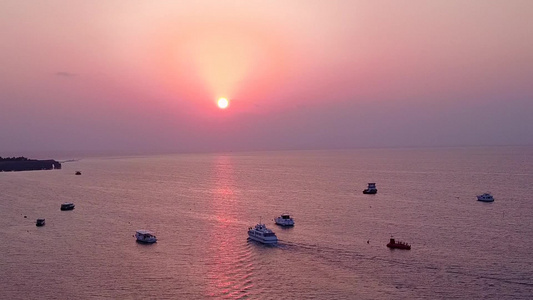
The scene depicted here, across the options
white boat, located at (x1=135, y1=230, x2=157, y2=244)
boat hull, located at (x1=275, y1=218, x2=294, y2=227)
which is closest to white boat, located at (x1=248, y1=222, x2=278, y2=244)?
boat hull, located at (x1=275, y1=218, x2=294, y2=227)

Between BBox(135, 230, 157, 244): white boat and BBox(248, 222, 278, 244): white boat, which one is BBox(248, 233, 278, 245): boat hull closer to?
BBox(248, 222, 278, 244): white boat

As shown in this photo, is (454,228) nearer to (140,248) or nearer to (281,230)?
(281,230)

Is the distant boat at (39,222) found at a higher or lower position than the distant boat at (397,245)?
lower

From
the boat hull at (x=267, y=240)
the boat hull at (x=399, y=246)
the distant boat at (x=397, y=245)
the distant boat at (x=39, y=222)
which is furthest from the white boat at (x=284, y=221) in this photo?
the distant boat at (x=39, y=222)

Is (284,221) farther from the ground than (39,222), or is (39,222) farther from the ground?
(284,221)

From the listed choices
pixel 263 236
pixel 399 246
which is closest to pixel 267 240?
pixel 263 236

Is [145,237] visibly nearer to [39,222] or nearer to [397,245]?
[39,222]

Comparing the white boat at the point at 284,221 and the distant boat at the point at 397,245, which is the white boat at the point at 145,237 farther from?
the distant boat at the point at 397,245

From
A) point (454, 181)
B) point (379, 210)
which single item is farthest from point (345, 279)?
point (454, 181)

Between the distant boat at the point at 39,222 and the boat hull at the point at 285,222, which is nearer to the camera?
the boat hull at the point at 285,222

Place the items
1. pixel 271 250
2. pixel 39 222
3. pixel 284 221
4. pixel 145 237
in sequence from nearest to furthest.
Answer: pixel 271 250 < pixel 145 237 < pixel 284 221 < pixel 39 222

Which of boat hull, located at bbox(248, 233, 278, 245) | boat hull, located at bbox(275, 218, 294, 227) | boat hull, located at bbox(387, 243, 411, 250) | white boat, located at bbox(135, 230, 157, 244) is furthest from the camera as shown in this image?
boat hull, located at bbox(275, 218, 294, 227)

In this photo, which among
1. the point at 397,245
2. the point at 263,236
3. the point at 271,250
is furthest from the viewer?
the point at 263,236
